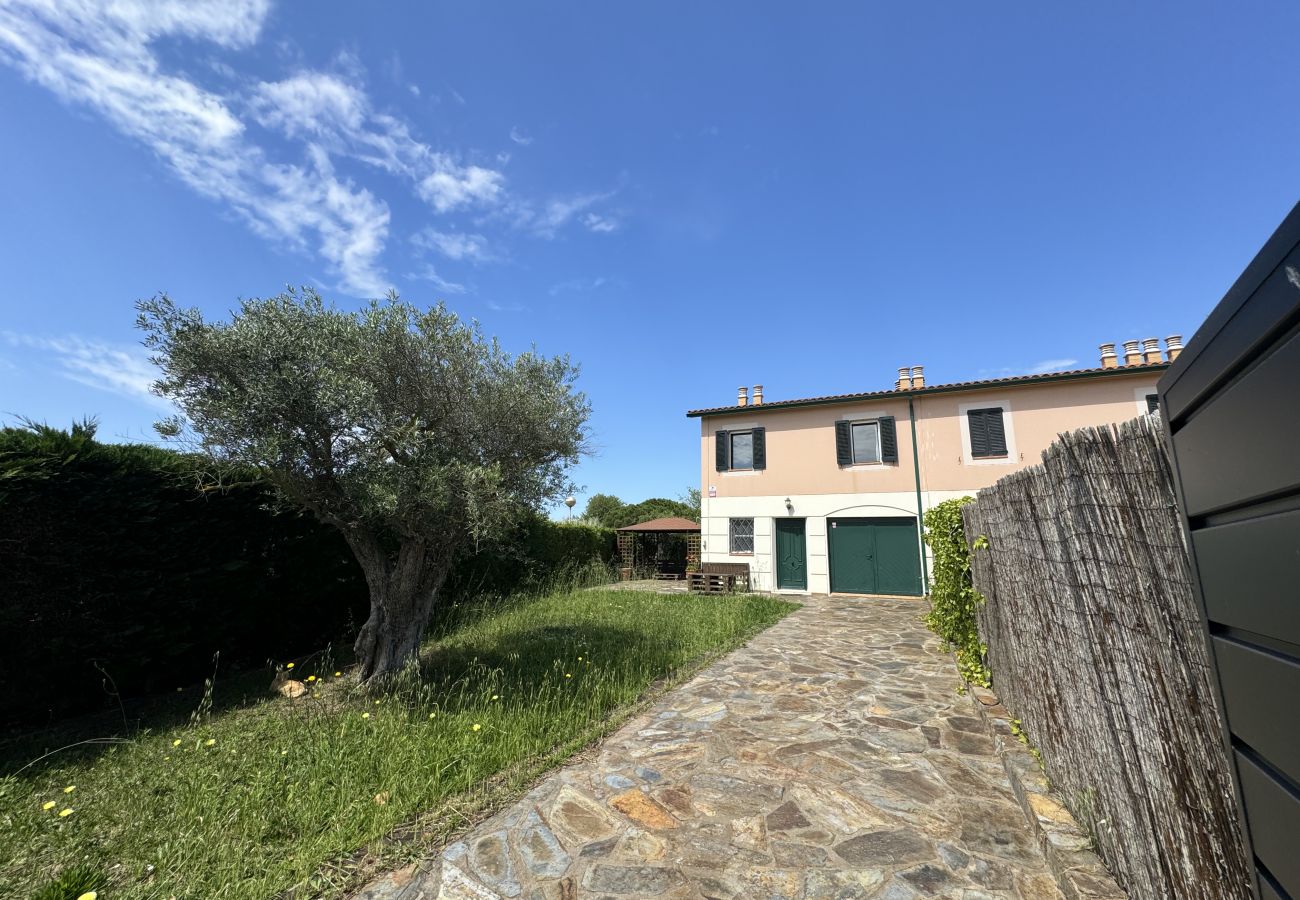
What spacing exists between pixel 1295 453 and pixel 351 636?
958 centimetres

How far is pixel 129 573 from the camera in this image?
17.4 feet

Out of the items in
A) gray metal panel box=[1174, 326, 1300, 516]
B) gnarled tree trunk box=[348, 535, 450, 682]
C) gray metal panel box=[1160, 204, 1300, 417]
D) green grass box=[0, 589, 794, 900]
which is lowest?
green grass box=[0, 589, 794, 900]

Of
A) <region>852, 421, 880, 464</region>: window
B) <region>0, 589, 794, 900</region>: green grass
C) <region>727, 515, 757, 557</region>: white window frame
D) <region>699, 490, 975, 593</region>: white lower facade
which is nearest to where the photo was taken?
<region>0, 589, 794, 900</region>: green grass

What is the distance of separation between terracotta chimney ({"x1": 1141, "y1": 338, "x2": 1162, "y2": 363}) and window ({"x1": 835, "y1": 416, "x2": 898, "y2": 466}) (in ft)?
19.3

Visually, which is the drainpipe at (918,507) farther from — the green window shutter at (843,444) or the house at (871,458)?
the green window shutter at (843,444)

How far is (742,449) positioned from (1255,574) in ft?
49.5

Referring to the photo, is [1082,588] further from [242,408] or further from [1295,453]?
[242,408]

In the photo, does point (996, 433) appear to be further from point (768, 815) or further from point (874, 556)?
point (768, 815)

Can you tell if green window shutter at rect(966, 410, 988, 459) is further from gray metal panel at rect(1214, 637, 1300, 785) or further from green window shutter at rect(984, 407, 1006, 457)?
gray metal panel at rect(1214, 637, 1300, 785)

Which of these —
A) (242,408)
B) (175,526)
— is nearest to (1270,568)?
(242,408)

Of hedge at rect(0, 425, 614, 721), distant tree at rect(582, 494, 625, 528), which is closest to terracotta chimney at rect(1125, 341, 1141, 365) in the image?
hedge at rect(0, 425, 614, 721)

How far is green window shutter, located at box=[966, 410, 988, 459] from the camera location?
13.4 meters

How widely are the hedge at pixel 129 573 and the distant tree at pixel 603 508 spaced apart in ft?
115

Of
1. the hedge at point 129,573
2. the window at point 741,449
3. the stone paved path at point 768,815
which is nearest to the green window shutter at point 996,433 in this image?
the window at point 741,449
